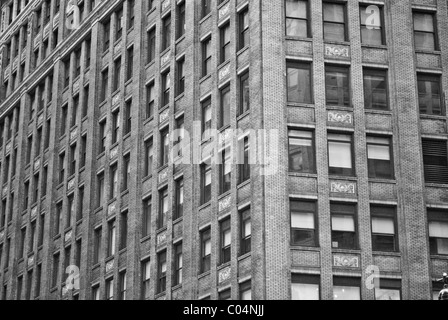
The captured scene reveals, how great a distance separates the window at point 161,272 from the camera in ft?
175

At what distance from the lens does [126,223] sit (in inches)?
2329

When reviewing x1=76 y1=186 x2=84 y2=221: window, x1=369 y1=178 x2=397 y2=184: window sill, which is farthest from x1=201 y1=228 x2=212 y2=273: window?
x1=76 y1=186 x2=84 y2=221: window

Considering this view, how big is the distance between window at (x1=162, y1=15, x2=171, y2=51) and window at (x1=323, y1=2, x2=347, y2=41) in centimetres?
1118

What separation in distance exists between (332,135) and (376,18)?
6.83m

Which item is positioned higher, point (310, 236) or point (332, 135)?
point (332, 135)

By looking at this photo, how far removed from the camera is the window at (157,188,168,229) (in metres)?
54.9

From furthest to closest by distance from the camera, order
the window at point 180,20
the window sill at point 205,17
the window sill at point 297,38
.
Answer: the window at point 180,20
the window sill at point 205,17
the window sill at point 297,38

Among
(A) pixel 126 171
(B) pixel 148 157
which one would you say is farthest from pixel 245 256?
(A) pixel 126 171

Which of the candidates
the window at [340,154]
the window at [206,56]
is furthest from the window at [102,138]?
the window at [340,154]

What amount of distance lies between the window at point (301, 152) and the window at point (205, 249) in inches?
231

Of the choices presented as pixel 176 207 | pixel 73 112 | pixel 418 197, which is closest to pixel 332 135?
pixel 418 197

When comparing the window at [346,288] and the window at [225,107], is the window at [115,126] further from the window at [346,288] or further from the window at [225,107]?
the window at [346,288]

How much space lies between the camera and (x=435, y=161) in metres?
49.5

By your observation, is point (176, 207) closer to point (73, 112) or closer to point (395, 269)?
point (395, 269)
